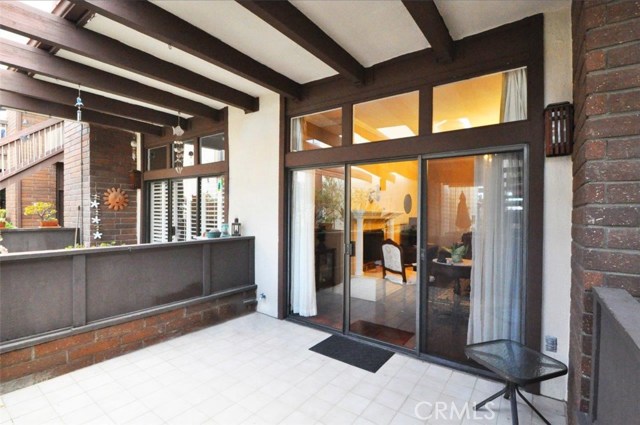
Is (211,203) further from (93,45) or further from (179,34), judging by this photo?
(179,34)

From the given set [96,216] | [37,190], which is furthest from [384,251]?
[37,190]

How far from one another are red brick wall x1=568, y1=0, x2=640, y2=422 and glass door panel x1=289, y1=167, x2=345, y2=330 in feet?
8.17

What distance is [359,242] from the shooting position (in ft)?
12.0

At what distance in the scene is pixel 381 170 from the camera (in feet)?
11.2

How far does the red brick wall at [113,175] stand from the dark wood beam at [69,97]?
1.40m

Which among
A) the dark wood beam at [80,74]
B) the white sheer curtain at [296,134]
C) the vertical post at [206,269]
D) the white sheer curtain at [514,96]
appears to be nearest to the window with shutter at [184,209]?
the dark wood beam at [80,74]

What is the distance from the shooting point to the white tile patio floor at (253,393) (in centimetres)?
209

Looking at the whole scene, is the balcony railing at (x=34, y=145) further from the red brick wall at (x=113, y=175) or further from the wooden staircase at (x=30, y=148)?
the red brick wall at (x=113, y=175)

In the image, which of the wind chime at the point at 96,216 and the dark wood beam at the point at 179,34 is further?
the wind chime at the point at 96,216

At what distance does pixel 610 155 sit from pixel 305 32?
2.22 meters

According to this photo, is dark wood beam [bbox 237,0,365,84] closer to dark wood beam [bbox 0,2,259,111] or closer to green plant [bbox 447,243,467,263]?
dark wood beam [bbox 0,2,259,111]

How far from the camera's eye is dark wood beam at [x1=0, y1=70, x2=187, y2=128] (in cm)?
341

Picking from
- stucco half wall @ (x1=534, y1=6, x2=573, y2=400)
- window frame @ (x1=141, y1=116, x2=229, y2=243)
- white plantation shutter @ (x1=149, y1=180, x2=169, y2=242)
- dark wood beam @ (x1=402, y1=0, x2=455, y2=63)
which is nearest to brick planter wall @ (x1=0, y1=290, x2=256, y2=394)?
window frame @ (x1=141, y1=116, x2=229, y2=243)

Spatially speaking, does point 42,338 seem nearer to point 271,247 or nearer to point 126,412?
point 126,412
